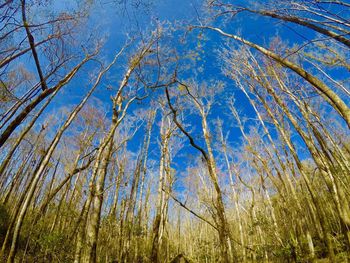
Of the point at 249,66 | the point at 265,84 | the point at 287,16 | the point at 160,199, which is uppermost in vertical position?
the point at 249,66

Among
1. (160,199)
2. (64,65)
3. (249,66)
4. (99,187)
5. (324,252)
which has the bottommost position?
(324,252)

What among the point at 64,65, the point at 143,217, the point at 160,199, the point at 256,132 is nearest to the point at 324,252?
the point at 256,132

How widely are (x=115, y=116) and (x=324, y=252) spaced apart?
11.4 meters

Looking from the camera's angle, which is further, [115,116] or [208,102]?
[208,102]

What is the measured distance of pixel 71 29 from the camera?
5.89 m

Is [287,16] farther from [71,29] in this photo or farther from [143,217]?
[143,217]

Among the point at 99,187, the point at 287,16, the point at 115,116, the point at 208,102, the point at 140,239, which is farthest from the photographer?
the point at 140,239

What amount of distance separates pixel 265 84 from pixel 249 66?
4.19 ft

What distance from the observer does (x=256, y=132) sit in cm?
1144

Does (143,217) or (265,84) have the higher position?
(265,84)

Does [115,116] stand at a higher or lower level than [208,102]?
lower

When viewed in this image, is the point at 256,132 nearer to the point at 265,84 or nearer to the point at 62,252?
the point at 265,84

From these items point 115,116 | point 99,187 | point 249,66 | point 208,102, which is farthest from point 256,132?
point 99,187

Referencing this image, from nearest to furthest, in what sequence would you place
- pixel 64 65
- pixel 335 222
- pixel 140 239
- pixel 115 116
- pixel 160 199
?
pixel 115 116
pixel 64 65
pixel 160 199
pixel 335 222
pixel 140 239
